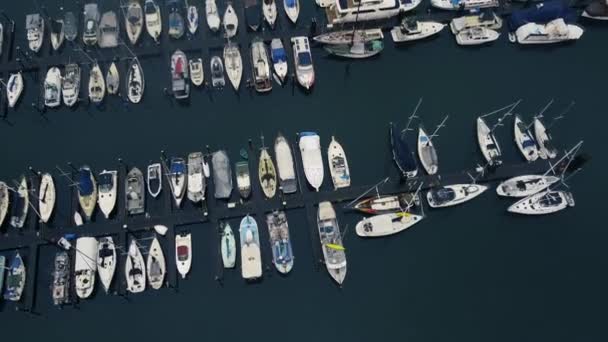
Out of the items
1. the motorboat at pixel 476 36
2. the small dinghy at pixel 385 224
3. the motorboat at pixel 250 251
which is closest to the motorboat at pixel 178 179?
the motorboat at pixel 250 251

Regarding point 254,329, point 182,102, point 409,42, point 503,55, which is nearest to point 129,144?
point 182,102

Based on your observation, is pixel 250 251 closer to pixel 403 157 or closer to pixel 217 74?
pixel 403 157

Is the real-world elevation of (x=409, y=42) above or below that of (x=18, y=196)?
above

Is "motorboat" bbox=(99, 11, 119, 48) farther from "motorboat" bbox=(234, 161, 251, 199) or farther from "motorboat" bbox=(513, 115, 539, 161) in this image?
"motorboat" bbox=(513, 115, 539, 161)

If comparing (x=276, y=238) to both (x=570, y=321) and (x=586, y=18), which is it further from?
(x=586, y=18)

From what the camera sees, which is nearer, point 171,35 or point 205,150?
point 205,150

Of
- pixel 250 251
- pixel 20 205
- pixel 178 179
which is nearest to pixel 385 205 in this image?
pixel 250 251

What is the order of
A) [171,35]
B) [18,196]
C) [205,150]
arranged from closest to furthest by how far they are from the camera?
[18,196] < [205,150] < [171,35]
